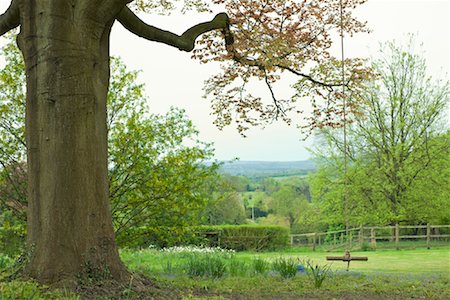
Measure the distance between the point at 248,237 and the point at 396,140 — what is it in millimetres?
8080

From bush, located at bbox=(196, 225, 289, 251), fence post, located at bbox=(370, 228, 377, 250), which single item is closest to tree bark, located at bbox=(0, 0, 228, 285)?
bush, located at bbox=(196, 225, 289, 251)

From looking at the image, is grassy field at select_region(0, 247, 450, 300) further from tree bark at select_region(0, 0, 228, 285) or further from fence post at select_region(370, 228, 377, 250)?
fence post at select_region(370, 228, 377, 250)

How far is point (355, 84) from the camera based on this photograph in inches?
384

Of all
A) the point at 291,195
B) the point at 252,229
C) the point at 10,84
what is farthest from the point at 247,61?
the point at 291,195

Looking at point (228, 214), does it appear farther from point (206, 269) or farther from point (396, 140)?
point (206, 269)

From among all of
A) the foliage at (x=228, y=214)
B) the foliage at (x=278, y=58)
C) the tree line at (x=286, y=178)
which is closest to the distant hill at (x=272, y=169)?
the tree line at (x=286, y=178)

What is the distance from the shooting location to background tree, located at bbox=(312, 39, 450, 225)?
2353 centimetres

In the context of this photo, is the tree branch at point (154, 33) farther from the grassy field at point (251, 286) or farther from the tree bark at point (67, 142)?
the grassy field at point (251, 286)

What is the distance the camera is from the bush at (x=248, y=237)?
2122 centimetres

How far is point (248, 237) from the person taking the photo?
21703 mm

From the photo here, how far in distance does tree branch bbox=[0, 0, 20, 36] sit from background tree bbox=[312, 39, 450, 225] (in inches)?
735

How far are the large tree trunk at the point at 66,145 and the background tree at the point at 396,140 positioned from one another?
63.0 ft

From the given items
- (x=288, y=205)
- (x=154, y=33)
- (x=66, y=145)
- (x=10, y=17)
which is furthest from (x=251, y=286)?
(x=288, y=205)

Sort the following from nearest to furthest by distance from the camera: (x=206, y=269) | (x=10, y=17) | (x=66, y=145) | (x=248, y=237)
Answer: (x=66, y=145)
(x=10, y=17)
(x=206, y=269)
(x=248, y=237)
